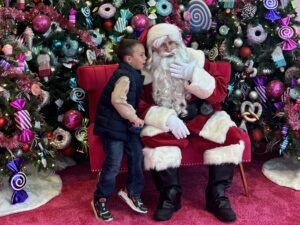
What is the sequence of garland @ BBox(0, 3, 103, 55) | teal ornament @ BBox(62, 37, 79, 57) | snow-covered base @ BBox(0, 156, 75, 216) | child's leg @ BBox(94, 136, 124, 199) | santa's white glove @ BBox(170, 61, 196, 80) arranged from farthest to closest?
teal ornament @ BBox(62, 37, 79, 57)
garland @ BBox(0, 3, 103, 55)
snow-covered base @ BBox(0, 156, 75, 216)
santa's white glove @ BBox(170, 61, 196, 80)
child's leg @ BBox(94, 136, 124, 199)

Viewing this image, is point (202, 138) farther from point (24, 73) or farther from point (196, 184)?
point (24, 73)

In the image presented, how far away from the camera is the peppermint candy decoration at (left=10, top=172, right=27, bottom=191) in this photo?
277cm

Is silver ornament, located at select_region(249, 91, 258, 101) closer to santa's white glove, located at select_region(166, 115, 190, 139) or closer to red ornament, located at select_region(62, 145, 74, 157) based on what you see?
santa's white glove, located at select_region(166, 115, 190, 139)

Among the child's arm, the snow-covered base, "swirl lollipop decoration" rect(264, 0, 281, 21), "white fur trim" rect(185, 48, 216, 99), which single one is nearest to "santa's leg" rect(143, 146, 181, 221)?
the child's arm

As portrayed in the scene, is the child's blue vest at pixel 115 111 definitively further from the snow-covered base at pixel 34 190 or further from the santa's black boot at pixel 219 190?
the snow-covered base at pixel 34 190

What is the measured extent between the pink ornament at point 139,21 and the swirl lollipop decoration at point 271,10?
3.02ft

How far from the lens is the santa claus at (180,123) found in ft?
8.61

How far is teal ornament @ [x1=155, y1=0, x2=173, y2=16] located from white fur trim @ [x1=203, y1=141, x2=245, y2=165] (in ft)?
4.24

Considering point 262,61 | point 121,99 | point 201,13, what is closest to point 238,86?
point 262,61

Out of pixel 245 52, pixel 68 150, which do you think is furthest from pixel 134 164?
pixel 245 52

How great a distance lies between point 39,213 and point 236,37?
6.44 feet

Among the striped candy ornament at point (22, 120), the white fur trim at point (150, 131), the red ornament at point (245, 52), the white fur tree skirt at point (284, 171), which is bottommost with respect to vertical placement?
the white fur tree skirt at point (284, 171)

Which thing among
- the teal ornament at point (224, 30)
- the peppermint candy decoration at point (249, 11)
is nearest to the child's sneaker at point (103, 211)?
the teal ornament at point (224, 30)

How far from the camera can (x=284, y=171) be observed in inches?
130
